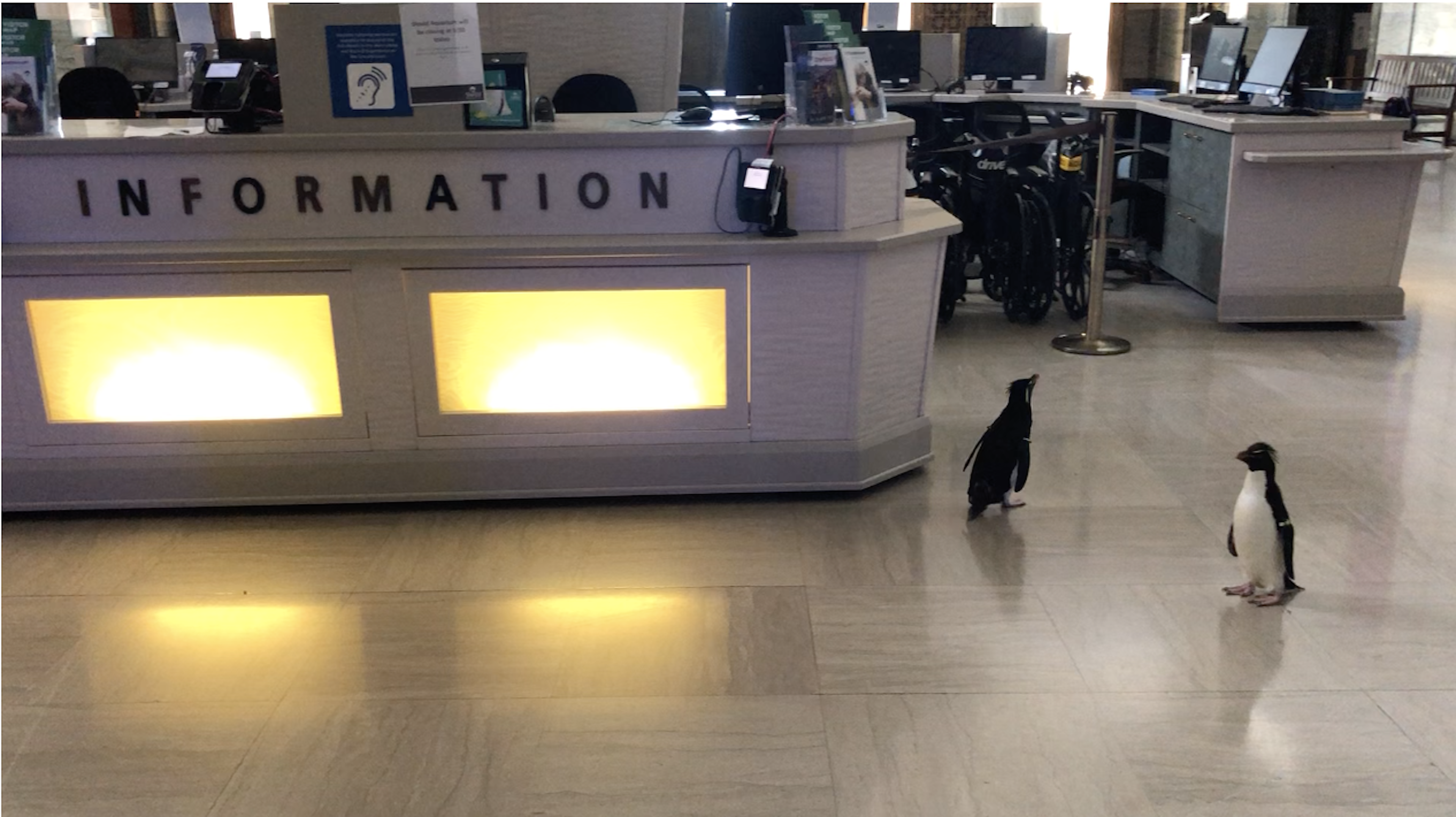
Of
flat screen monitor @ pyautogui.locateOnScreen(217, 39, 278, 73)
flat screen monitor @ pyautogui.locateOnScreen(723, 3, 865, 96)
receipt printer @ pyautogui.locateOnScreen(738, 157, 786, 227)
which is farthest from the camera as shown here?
flat screen monitor @ pyautogui.locateOnScreen(217, 39, 278, 73)

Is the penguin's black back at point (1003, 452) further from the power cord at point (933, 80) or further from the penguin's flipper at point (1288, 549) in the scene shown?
the power cord at point (933, 80)

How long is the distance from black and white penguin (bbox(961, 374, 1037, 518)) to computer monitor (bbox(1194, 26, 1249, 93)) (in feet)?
13.0

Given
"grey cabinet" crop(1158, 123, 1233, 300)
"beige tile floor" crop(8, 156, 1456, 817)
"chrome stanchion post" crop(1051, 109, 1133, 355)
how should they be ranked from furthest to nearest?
"grey cabinet" crop(1158, 123, 1233, 300) → "chrome stanchion post" crop(1051, 109, 1133, 355) → "beige tile floor" crop(8, 156, 1456, 817)

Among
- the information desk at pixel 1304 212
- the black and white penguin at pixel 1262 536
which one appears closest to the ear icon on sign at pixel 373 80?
the black and white penguin at pixel 1262 536

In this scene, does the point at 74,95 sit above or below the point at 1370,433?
above

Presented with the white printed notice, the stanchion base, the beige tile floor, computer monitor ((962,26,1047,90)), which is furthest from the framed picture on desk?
computer monitor ((962,26,1047,90))

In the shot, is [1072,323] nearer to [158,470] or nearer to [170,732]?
[158,470]

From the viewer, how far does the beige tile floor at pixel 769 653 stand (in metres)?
2.39

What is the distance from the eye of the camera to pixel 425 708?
268 centimetres

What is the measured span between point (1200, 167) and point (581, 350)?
381 cm

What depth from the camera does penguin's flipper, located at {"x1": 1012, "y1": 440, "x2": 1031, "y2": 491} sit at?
3633 millimetres

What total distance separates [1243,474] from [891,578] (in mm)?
1466

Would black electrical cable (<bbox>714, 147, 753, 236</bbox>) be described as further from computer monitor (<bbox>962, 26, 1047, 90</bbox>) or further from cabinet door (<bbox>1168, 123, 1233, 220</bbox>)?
computer monitor (<bbox>962, 26, 1047, 90</bbox>)

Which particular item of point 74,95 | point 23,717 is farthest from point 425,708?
point 74,95
